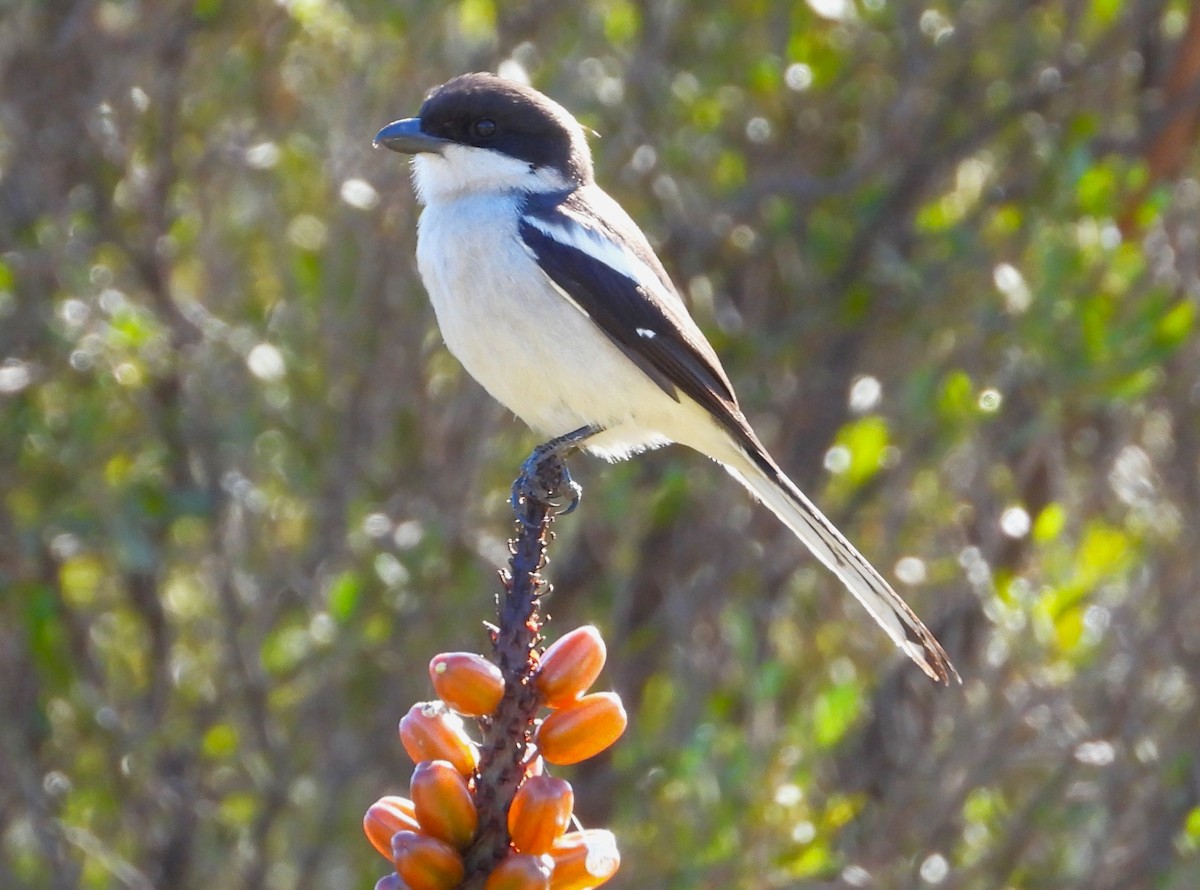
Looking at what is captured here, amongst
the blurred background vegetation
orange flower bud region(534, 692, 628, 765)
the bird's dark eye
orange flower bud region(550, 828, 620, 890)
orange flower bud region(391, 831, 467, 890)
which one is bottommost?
the blurred background vegetation

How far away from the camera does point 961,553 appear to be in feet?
17.2

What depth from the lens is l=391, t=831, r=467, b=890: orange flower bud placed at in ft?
6.20

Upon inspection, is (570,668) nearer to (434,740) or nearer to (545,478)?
(434,740)

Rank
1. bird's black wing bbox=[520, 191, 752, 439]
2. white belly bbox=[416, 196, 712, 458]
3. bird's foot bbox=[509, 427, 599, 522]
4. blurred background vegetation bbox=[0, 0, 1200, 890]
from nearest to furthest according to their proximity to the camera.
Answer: bird's foot bbox=[509, 427, 599, 522] → white belly bbox=[416, 196, 712, 458] → bird's black wing bbox=[520, 191, 752, 439] → blurred background vegetation bbox=[0, 0, 1200, 890]

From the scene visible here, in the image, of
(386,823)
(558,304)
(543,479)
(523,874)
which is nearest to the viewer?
(523,874)

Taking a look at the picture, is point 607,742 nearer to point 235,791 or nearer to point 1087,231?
point 1087,231

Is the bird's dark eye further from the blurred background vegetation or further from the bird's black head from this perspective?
the blurred background vegetation

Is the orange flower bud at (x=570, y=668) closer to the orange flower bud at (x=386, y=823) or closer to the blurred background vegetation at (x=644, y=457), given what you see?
the orange flower bud at (x=386, y=823)

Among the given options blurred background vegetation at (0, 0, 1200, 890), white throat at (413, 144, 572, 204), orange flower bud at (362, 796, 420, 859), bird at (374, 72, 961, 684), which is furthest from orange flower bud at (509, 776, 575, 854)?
blurred background vegetation at (0, 0, 1200, 890)

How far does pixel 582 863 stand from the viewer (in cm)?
194

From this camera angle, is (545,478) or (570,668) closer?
(570,668)

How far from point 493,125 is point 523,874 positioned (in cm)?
301

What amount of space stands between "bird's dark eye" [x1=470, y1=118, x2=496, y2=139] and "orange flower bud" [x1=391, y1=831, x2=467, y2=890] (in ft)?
9.54

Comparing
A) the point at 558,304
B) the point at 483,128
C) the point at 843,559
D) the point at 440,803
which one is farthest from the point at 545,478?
the point at 440,803
